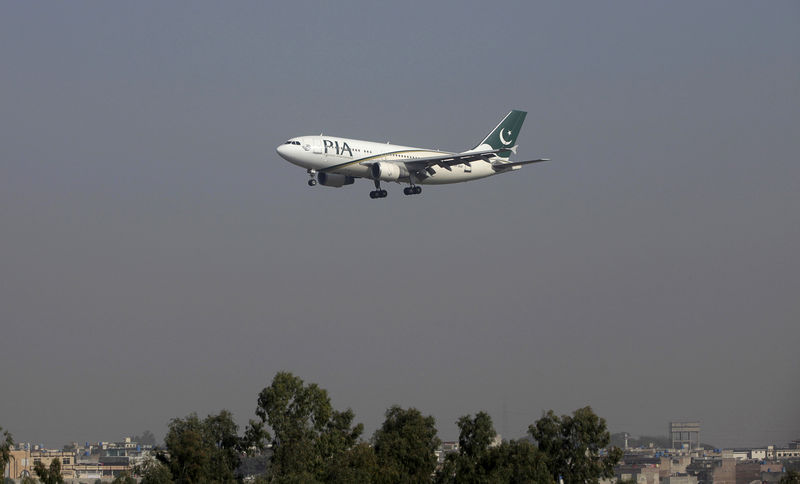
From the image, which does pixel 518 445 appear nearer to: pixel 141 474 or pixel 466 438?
pixel 466 438

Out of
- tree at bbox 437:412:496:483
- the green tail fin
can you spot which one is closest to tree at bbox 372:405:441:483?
tree at bbox 437:412:496:483

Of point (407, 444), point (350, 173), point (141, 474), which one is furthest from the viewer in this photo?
point (350, 173)

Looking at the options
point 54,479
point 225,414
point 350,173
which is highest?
point 350,173

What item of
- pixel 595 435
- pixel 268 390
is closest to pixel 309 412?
pixel 268 390

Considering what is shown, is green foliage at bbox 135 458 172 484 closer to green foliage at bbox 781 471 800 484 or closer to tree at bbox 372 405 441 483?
tree at bbox 372 405 441 483

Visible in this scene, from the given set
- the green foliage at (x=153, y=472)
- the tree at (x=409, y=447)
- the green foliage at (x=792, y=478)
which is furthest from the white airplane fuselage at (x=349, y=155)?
the green foliage at (x=792, y=478)

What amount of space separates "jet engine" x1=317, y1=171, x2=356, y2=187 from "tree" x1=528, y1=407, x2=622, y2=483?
27864mm

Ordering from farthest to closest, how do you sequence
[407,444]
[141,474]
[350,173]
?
[350,173] < [407,444] < [141,474]

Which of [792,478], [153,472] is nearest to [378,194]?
[153,472]

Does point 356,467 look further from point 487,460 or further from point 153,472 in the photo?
point 153,472

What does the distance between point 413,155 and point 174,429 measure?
35.2 metres

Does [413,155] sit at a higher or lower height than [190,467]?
higher

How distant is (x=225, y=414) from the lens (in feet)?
314

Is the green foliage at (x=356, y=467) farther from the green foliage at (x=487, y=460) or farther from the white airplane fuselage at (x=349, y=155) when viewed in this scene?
the white airplane fuselage at (x=349, y=155)
